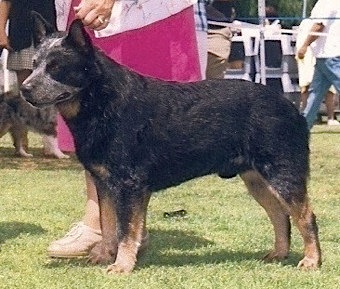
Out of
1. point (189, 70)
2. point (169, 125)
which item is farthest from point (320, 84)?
point (169, 125)

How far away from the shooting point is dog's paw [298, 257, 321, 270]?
14.4 ft

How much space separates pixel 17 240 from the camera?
5.23 m

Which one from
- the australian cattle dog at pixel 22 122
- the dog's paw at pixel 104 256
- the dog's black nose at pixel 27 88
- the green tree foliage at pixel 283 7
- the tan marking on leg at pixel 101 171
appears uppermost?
the dog's black nose at pixel 27 88

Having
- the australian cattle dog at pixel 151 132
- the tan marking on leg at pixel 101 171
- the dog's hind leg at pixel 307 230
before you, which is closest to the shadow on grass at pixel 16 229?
the australian cattle dog at pixel 151 132

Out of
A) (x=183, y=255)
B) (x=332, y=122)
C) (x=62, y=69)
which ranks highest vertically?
(x=62, y=69)

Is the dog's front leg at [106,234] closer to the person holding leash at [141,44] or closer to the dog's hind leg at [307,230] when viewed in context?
the person holding leash at [141,44]

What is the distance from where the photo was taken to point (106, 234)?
4570 millimetres

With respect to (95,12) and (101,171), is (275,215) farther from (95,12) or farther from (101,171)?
(95,12)

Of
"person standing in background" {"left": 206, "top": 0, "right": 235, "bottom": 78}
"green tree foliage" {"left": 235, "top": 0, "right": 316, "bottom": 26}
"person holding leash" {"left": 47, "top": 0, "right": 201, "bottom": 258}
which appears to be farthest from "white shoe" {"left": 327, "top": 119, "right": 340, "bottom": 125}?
"green tree foliage" {"left": 235, "top": 0, "right": 316, "bottom": 26}

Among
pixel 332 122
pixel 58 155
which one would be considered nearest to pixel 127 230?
pixel 58 155

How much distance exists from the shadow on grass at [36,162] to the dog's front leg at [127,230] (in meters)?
4.68

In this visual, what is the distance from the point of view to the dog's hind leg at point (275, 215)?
4.66 m

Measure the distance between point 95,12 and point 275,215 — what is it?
1.41m

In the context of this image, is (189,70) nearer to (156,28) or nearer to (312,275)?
(156,28)
